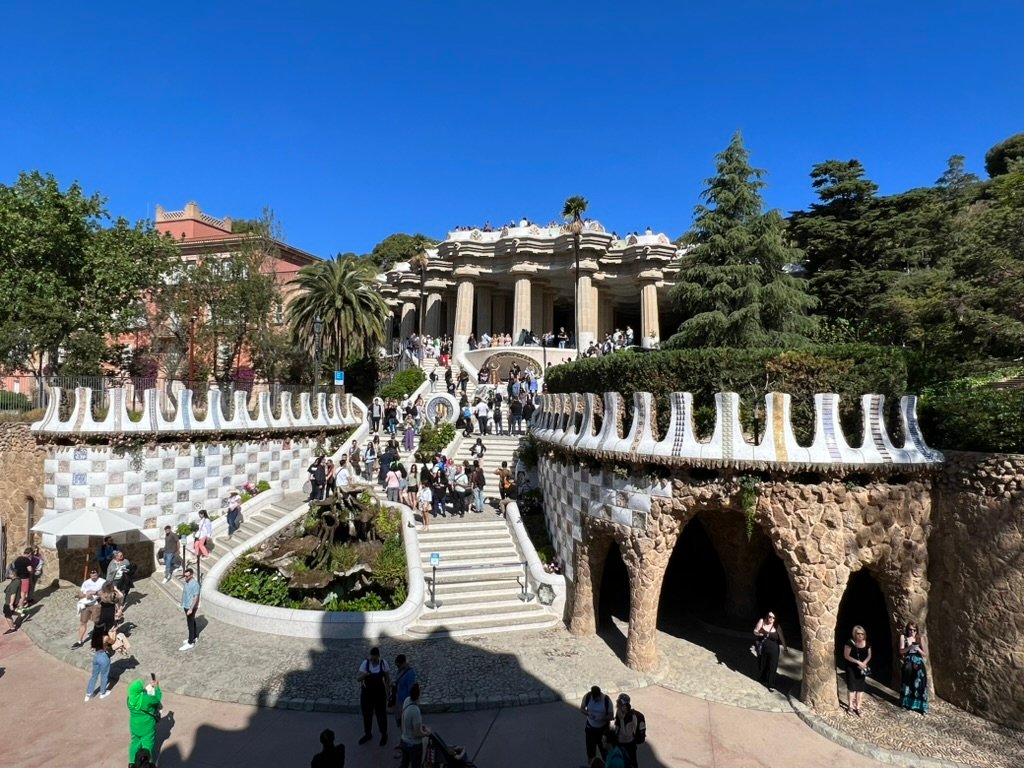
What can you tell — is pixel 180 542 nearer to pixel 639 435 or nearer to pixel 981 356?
pixel 639 435

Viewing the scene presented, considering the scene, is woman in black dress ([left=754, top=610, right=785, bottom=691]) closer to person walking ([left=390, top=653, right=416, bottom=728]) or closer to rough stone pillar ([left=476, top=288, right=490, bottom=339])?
person walking ([left=390, top=653, right=416, bottom=728])

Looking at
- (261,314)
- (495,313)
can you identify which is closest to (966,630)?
(261,314)

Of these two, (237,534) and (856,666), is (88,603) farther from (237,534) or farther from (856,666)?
(856,666)

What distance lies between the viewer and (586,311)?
35812mm

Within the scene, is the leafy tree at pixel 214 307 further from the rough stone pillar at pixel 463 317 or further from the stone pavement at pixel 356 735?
the stone pavement at pixel 356 735

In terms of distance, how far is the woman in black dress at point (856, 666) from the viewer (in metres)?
9.22

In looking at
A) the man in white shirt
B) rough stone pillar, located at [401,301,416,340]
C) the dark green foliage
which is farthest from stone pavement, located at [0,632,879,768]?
rough stone pillar, located at [401,301,416,340]

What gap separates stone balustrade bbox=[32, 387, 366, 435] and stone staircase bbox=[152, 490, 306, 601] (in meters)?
2.75

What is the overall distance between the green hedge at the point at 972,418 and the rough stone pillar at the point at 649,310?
25.3 meters

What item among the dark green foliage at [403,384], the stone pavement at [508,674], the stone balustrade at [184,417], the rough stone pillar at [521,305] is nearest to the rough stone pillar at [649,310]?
the rough stone pillar at [521,305]

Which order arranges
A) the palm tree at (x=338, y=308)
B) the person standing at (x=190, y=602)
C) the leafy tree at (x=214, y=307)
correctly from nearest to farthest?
the person standing at (x=190, y=602) < the leafy tree at (x=214, y=307) < the palm tree at (x=338, y=308)

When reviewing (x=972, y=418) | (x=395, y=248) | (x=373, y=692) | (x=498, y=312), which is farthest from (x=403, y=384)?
(x=395, y=248)

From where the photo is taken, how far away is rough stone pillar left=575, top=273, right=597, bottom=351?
34.8 metres

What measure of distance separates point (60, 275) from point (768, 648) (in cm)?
2778
